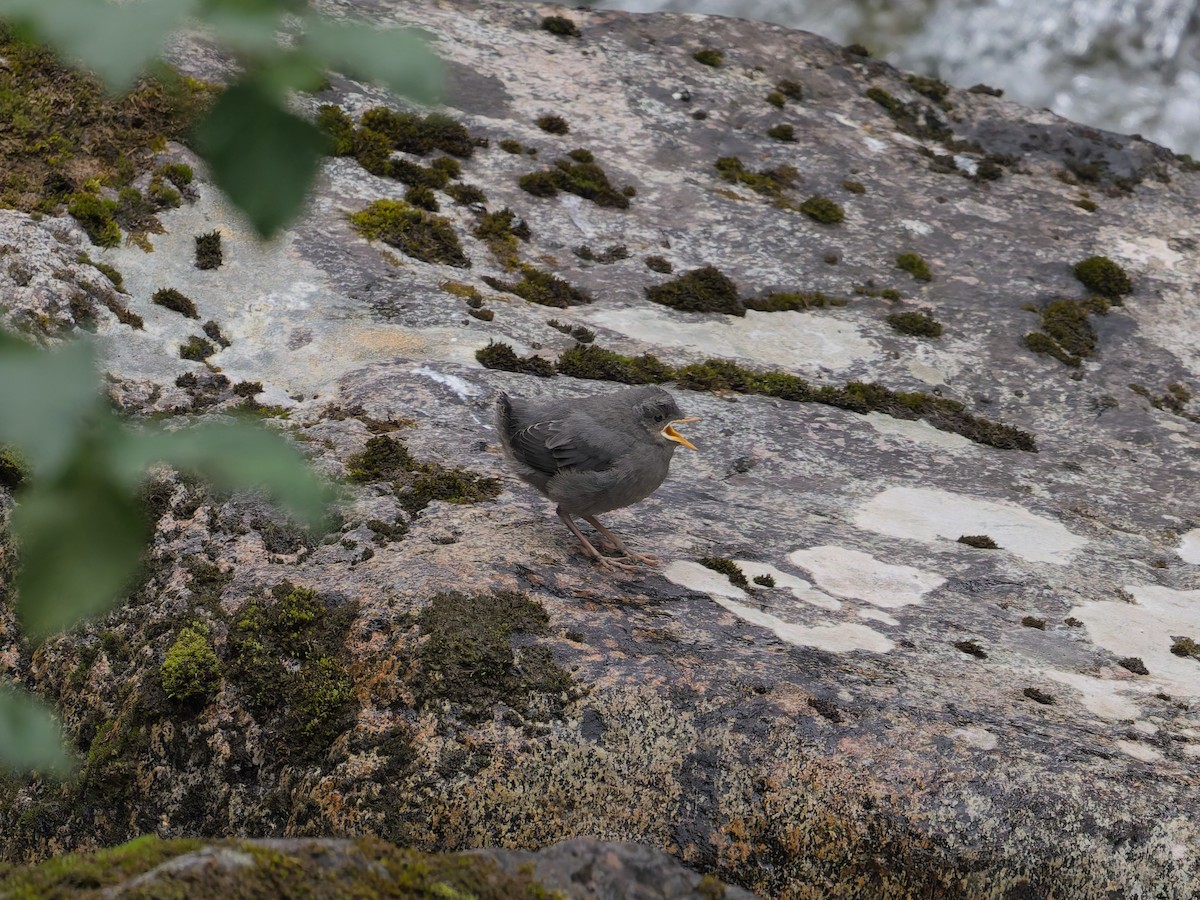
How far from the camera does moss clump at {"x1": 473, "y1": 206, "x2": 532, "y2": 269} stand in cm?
1147

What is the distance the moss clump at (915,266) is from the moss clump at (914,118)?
131 inches

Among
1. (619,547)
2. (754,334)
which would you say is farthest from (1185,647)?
(754,334)

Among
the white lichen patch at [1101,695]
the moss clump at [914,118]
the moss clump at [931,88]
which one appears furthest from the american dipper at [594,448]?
the moss clump at [931,88]

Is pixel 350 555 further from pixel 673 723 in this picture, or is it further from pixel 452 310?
pixel 452 310

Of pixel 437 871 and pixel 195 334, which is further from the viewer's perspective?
pixel 195 334

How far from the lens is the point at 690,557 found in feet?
25.5

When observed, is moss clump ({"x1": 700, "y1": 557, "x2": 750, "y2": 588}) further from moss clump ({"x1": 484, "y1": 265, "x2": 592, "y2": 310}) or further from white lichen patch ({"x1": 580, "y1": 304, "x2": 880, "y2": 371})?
moss clump ({"x1": 484, "y1": 265, "x2": 592, "y2": 310})

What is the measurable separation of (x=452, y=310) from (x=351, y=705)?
5117mm

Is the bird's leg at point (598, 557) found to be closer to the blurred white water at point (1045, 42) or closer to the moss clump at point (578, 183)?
the moss clump at point (578, 183)

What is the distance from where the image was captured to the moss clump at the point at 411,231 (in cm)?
1073

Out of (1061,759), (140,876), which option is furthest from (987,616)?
(140,876)

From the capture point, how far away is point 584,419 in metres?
7.46

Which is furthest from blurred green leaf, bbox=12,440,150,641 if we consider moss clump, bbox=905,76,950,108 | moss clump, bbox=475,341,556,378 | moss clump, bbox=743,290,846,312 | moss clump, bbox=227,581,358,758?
moss clump, bbox=905,76,950,108

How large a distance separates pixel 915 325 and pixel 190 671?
8.81 meters
